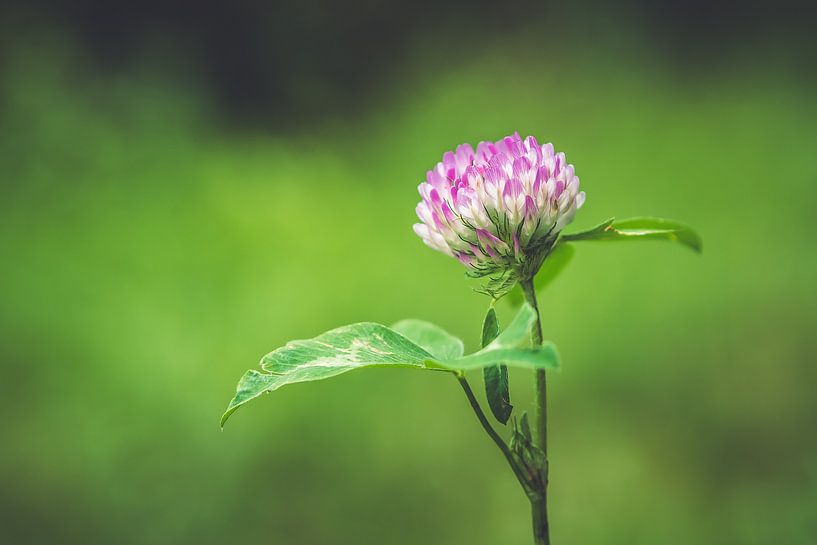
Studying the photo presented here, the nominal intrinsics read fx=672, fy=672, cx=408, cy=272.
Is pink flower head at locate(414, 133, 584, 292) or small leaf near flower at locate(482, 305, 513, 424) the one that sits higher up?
pink flower head at locate(414, 133, 584, 292)

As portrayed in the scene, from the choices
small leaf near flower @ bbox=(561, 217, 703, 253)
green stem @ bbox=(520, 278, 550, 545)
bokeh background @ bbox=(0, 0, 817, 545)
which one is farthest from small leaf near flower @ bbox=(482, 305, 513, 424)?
bokeh background @ bbox=(0, 0, 817, 545)

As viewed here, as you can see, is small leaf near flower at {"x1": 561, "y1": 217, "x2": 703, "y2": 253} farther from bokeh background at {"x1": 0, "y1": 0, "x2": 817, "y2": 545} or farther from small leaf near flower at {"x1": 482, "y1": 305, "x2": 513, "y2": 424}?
bokeh background at {"x1": 0, "y1": 0, "x2": 817, "y2": 545}

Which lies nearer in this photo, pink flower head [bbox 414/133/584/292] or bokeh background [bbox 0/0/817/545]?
pink flower head [bbox 414/133/584/292]

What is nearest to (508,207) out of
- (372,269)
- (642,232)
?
(642,232)

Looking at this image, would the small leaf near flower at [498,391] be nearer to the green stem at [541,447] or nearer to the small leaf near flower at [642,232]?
the green stem at [541,447]

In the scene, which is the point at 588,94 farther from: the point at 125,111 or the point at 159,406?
the point at 159,406

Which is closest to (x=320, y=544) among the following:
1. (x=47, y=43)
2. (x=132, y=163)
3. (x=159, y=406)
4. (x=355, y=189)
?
(x=159, y=406)

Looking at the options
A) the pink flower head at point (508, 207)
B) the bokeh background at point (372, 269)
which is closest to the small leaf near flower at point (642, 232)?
the pink flower head at point (508, 207)
